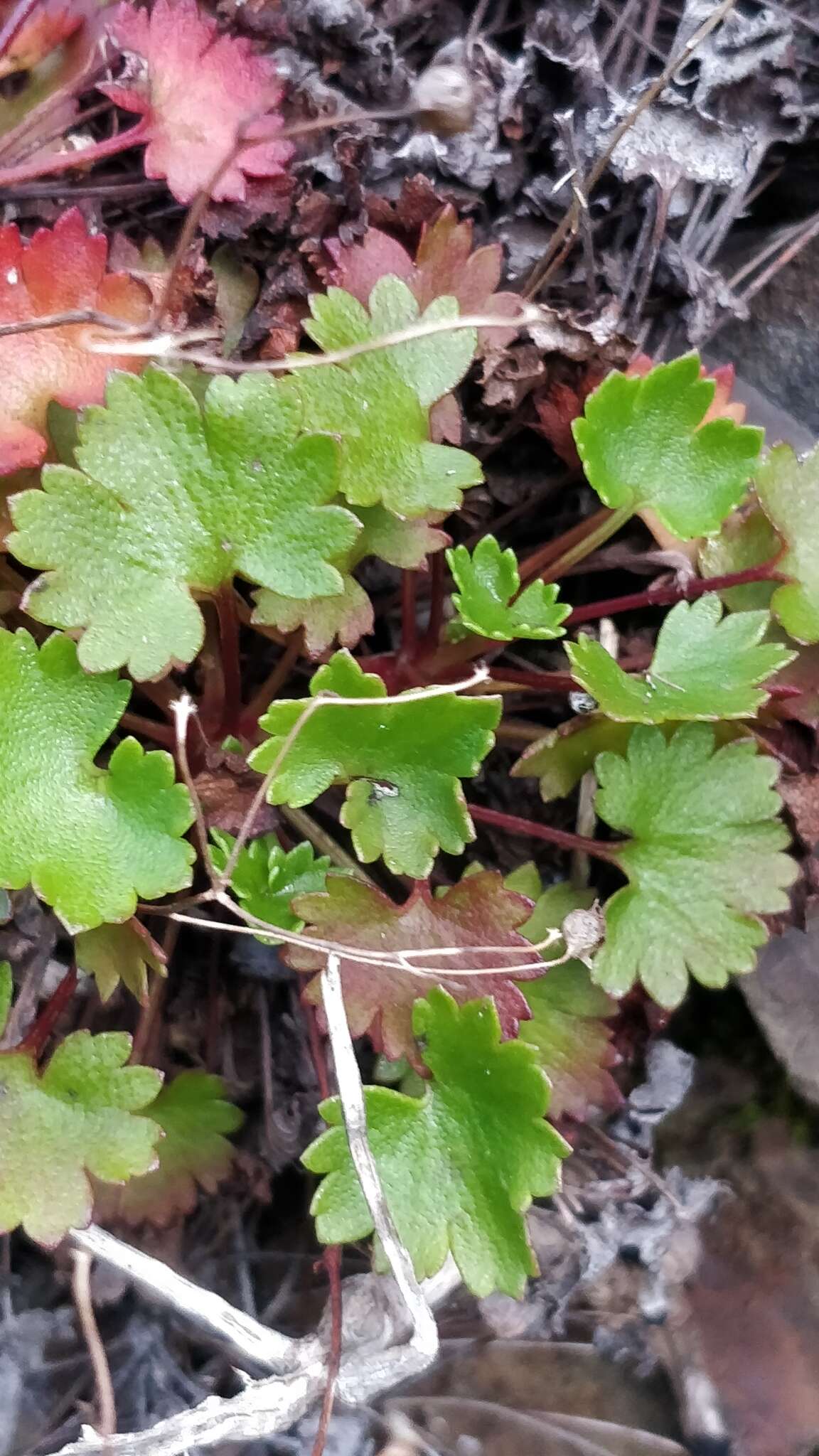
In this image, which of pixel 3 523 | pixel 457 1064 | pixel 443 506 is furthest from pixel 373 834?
pixel 3 523

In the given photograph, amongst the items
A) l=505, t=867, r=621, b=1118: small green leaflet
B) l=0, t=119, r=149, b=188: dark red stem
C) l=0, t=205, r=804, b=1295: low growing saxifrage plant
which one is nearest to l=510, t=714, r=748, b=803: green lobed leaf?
l=0, t=205, r=804, b=1295: low growing saxifrage plant

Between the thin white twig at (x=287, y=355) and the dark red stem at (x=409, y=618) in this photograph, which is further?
the dark red stem at (x=409, y=618)

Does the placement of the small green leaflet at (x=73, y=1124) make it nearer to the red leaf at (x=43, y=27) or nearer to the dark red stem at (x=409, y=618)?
the dark red stem at (x=409, y=618)

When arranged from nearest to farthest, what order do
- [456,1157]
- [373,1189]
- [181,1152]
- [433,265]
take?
[373,1189] < [456,1157] < [433,265] < [181,1152]

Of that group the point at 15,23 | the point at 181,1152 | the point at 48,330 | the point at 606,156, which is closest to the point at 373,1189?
the point at 181,1152

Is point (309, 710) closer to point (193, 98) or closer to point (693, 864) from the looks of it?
point (693, 864)

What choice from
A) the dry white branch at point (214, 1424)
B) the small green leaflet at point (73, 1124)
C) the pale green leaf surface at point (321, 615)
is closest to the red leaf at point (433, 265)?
the pale green leaf surface at point (321, 615)

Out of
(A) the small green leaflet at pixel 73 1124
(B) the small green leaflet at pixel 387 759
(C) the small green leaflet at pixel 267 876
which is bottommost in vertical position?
(A) the small green leaflet at pixel 73 1124
